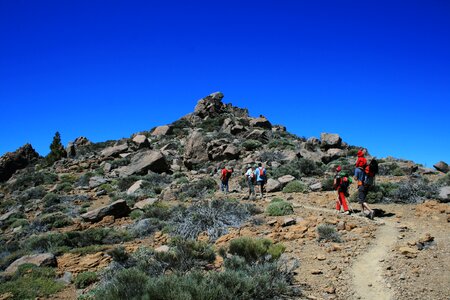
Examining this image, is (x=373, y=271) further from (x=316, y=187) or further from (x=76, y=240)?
(x=316, y=187)

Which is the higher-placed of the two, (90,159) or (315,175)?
(90,159)

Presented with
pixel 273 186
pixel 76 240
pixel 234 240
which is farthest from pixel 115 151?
pixel 234 240

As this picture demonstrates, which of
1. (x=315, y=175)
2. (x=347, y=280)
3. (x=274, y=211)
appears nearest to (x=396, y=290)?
(x=347, y=280)

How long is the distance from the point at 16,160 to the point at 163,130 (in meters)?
19.3

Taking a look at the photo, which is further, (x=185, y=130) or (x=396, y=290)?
(x=185, y=130)

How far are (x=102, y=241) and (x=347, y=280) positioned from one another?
8517 mm

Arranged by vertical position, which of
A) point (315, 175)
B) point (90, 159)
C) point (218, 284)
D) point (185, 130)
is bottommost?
point (218, 284)

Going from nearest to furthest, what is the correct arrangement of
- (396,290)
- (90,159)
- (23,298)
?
(396,290) < (23,298) < (90,159)

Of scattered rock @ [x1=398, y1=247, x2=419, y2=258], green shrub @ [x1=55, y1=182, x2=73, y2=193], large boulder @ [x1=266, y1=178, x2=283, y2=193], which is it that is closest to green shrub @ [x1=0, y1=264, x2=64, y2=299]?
scattered rock @ [x1=398, y1=247, x2=419, y2=258]

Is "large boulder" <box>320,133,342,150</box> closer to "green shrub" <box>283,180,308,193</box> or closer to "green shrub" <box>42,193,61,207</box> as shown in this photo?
"green shrub" <box>283,180,308,193</box>

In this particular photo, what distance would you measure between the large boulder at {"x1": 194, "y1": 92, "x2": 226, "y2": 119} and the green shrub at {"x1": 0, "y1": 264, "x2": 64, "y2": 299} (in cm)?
4211

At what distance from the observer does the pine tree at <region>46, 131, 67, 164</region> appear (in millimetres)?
43469

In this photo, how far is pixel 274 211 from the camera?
41.8 feet

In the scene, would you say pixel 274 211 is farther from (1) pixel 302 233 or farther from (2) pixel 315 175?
(2) pixel 315 175
